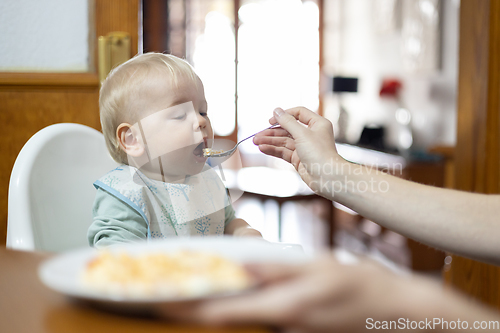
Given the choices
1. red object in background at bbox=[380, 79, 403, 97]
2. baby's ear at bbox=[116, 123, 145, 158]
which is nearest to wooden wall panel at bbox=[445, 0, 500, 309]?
baby's ear at bbox=[116, 123, 145, 158]

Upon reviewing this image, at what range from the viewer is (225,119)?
Answer: 590 centimetres

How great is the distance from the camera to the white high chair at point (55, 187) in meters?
0.68

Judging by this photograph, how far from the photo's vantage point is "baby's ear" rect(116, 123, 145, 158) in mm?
806

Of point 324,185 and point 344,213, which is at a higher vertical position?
point 324,185

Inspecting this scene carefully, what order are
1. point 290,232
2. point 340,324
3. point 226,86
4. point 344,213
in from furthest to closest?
point 226,86 < point 344,213 < point 290,232 < point 340,324

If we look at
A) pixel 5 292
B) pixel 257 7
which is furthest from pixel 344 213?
pixel 5 292

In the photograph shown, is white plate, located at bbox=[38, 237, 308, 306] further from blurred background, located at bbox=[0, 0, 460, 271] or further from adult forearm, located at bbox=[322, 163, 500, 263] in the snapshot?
adult forearm, located at bbox=[322, 163, 500, 263]

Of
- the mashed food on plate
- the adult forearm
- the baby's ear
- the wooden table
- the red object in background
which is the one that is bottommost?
the adult forearm

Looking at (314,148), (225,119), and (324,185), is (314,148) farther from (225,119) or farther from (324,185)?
(225,119)

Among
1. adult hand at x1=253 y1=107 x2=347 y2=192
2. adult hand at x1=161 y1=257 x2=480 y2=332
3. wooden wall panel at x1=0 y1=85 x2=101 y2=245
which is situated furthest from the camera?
wooden wall panel at x1=0 y1=85 x2=101 y2=245

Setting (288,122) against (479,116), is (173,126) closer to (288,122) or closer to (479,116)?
(288,122)

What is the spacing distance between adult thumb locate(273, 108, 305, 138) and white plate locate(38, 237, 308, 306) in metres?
0.45

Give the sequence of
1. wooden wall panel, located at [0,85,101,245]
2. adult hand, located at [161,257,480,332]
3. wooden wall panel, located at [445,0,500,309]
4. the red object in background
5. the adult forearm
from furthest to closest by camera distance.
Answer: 1. the red object in background
2. wooden wall panel, located at [445,0,500,309]
3. wooden wall panel, located at [0,85,101,245]
4. the adult forearm
5. adult hand, located at [161,257,480,332]

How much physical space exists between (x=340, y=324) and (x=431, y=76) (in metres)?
3.62
